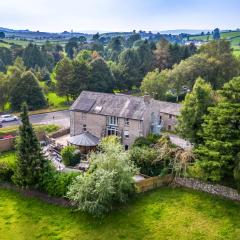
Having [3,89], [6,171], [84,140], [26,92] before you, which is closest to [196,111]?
[84,140]

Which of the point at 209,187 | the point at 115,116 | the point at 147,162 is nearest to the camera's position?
the point at 209,187

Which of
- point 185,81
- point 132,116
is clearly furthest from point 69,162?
point 185,81

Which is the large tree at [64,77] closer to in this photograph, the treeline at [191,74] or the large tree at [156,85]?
the treeline at [191,74]

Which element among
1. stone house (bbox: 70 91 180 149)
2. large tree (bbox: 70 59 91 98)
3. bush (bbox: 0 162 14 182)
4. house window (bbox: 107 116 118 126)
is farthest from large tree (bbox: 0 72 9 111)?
bush (bbox: 0 162 14 182)

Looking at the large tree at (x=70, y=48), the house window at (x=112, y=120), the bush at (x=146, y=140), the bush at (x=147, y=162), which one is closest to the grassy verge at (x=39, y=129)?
the house window at (x=112, y=120)

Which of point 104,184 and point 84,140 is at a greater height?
point 104,184

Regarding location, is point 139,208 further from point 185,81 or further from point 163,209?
point 185,81

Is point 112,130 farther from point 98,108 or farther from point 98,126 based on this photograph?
point 98,108
